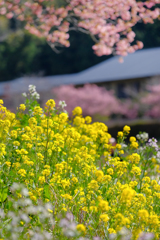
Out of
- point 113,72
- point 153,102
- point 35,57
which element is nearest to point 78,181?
point 153,102

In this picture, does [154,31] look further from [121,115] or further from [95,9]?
[95,9]

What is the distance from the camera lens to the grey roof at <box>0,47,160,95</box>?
18769 millimetres

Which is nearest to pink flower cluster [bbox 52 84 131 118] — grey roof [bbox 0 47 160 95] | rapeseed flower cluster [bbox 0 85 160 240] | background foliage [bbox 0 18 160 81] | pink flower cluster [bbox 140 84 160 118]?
grey roof [bbox 0 47 160 95]

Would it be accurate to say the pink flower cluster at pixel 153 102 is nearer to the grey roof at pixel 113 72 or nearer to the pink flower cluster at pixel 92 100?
the pink flower cluster at pixel 92 100

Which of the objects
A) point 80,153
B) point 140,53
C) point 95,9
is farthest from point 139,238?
point 140,53

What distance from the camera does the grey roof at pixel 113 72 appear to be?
18.8 m

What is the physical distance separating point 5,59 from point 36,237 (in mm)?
24260

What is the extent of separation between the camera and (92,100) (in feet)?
59.6

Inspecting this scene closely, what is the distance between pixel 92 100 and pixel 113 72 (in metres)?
3.55

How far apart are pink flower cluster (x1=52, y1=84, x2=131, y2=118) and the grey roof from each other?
0.95 m

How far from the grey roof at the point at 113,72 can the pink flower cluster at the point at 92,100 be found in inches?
37.5

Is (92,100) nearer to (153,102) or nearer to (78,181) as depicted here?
(153,102)

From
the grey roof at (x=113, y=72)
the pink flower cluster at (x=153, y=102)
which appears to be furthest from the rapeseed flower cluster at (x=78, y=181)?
the grey roof at (x=113, y=72)

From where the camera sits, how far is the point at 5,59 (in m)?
24.9
